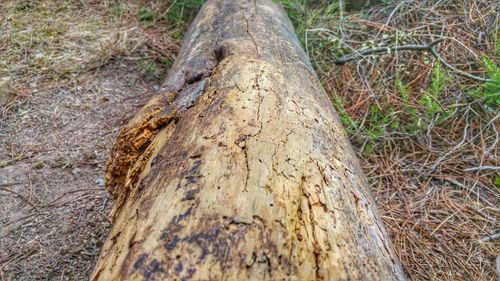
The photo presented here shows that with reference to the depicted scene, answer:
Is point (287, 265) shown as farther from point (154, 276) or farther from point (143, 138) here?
point (143, 138)

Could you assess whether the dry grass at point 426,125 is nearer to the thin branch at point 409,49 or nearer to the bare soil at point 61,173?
the thin branch at point 409,49

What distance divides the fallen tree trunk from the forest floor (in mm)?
658

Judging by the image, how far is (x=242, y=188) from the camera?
101cm

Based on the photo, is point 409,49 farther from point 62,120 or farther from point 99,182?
point 62,120

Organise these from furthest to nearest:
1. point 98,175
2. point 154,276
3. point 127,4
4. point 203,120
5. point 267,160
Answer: point 127,4 → point 98,175 → point 203,120 → point 267,160 → point 154,276

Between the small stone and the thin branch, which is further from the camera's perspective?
the thin branch

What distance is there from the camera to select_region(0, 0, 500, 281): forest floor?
1.80m

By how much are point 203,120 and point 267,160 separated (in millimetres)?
305

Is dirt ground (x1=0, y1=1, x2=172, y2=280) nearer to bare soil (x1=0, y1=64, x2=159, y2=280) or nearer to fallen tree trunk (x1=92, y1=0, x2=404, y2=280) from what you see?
bare soil (x1=0, y1=64, x2=159, y2=280)

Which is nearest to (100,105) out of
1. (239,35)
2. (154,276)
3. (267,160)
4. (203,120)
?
(239,35)

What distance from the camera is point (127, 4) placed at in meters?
3.53

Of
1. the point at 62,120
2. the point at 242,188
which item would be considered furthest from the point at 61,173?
the point at 242,188

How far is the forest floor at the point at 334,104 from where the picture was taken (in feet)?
5.90

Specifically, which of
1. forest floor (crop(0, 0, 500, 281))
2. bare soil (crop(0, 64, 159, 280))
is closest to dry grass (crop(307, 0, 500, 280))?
forest floor (crop(0, 0, 500, 281))
